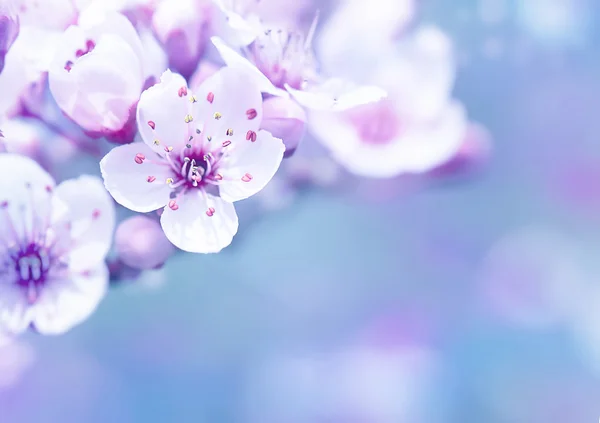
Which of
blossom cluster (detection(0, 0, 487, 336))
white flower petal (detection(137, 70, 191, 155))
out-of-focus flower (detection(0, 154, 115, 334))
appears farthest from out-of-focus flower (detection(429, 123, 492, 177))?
out-of-focus flower (detection(0, 154, 115, 334))

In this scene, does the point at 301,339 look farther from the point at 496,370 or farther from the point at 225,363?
the point at 496,370

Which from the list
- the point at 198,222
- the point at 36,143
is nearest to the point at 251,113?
the point at 198,222

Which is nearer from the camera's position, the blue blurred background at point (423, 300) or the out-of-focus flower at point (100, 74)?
the out-of-focus flower at point (100, 74)

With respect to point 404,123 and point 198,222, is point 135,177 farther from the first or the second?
point 404,123

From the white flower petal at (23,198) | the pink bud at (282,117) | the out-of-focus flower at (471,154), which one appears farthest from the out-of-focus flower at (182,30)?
the out-of-focus flower at (471,154)

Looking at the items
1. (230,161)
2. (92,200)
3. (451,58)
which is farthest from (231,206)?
(451,58)

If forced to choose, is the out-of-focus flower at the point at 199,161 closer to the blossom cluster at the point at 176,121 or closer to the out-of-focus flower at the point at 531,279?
the blossom cluster at the point at 176,121
